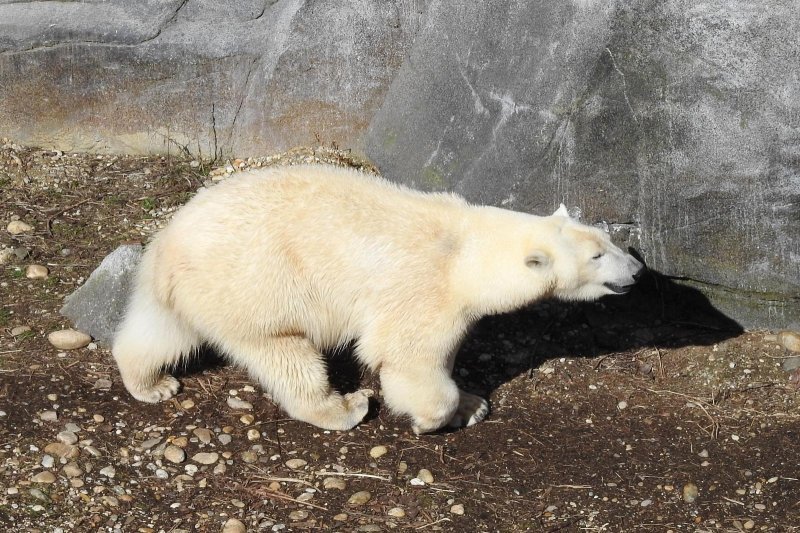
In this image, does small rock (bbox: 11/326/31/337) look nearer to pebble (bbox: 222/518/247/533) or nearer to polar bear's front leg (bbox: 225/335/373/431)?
polar bear's front leg (bbox: 225/335/373/431)

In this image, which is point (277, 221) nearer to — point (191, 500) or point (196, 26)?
point (191, 500)

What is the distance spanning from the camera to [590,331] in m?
5.51

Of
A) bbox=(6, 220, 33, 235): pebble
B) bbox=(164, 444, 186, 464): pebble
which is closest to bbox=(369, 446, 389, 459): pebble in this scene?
bbox=(164, 444, 186, 464): pebble

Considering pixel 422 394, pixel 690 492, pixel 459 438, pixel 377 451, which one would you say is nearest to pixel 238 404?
pixel 377 451

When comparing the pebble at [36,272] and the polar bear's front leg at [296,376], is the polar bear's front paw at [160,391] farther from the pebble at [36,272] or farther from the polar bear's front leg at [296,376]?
the pebble at [36,272]

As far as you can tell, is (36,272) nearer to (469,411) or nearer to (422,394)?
(422,394)

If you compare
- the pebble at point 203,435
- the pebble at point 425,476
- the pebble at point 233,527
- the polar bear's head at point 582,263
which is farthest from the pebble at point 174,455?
the polar bear's head at point 582,263

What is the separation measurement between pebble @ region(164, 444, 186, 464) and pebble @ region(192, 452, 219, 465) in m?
0.05

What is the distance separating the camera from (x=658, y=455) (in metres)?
4.57

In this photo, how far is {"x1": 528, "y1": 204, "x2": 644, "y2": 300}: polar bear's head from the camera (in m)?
4.31

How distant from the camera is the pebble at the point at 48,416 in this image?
443cm

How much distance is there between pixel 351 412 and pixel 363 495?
57 centimetres

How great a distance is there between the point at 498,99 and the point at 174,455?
2736 millimetres

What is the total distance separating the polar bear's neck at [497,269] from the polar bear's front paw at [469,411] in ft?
2.12
